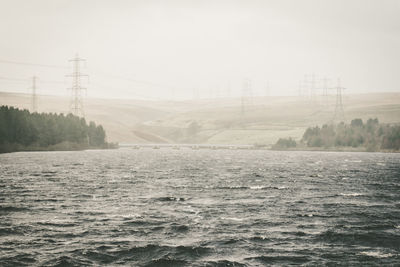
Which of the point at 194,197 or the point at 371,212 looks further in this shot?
the point at 194,197

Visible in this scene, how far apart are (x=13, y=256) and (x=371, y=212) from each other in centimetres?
3293

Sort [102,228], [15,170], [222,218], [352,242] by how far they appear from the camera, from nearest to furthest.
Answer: [352,242] < [102,228] < [222,218] < [15,170]

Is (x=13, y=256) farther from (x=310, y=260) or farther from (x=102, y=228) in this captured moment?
(x=310, y=260)

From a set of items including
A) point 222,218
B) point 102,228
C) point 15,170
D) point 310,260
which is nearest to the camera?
point 310,260

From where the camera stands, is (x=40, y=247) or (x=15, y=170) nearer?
(x=40, y=247)

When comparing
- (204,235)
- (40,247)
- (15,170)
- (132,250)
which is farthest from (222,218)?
(15,170)

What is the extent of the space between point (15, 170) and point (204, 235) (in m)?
68.8

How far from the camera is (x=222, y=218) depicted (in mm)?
46125

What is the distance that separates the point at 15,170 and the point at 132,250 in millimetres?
71256

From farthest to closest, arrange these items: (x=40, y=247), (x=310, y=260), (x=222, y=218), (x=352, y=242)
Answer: (x=222, y=218) → (x=352, y=242) → (x=40, y=247) → (x=310, y=260)

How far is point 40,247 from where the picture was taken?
34219 mm

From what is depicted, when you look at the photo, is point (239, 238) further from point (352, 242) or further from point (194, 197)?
point (194, 197)

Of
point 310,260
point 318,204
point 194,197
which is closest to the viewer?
point 310,260

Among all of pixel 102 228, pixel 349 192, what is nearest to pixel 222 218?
pixel 102 228
